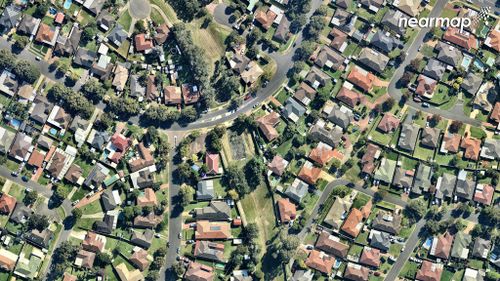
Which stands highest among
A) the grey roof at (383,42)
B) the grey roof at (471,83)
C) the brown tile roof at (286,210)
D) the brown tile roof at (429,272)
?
the grey roof at (383,42)

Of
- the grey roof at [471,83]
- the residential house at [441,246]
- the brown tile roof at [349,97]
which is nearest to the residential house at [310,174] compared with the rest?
the brown tile roof at [349,97]

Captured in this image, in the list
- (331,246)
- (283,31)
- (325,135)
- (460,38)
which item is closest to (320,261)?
(331,246)

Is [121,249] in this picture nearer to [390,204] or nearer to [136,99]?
[136,99]

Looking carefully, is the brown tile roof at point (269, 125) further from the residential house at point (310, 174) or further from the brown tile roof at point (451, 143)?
the brown tile roof at point (451, 143)

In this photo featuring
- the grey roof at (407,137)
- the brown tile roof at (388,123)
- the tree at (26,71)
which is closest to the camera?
the tree at (26,71)

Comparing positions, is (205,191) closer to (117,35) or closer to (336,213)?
(336,213)

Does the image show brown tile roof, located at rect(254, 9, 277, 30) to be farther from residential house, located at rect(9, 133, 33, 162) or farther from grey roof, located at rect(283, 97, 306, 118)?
residential house, located at rect(9, 133, 33, 162)
